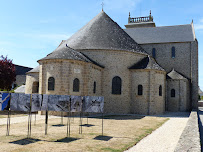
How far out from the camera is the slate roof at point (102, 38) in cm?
→ 2358

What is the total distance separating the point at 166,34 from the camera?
117 feet

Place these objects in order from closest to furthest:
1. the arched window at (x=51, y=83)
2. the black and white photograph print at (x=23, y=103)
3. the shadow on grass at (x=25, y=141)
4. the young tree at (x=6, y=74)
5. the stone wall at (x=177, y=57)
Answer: the shadow on grass at (x=25, y=141)
the black and white photograph print at (x=23, y=103)
the arched window at (x=51, y=83)
the young tree at (x=6, y=74)
the stone wall at (x=177, y=57)

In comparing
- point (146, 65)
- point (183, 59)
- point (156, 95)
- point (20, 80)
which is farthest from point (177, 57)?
point (20, 80)

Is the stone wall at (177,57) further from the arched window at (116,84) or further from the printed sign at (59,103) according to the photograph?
the printed sign at (59,103)

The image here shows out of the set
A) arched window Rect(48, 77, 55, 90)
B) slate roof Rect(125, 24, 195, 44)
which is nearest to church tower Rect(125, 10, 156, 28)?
slate roof Rect(125, 24, 195, 44)

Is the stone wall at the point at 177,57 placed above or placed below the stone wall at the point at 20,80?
above

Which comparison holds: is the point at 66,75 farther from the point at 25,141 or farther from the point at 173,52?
the point at 173,52

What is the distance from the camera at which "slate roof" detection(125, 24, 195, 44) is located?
34.3 meters

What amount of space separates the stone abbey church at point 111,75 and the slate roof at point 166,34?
3.09 m

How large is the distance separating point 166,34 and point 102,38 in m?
15.9

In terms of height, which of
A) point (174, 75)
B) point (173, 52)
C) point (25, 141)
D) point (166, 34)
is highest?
point (166, 34)

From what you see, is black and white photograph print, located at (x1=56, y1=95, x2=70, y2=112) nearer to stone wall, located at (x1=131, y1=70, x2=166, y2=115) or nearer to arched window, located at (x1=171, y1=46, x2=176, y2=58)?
stone wall, located at (x1=131, y1=70, x2=166, y2=115)

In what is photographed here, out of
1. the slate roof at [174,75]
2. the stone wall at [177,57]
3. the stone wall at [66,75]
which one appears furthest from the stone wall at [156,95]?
the stone wall at [177,57]

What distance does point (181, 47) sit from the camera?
112ft
